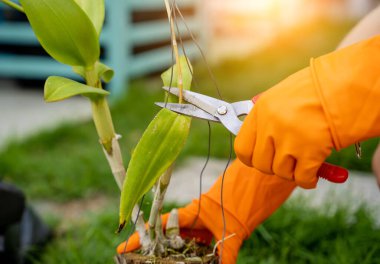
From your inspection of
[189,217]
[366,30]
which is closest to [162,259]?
[189,217]

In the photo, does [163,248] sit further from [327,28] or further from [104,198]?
[327,28]

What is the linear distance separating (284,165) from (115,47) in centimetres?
247

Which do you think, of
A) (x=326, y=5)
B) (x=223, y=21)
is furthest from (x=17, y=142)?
(x=326, y=5)

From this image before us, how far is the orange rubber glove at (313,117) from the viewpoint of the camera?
29.0 inches

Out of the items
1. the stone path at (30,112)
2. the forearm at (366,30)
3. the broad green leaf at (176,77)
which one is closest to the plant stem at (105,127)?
the broad green leaf at (176,77)

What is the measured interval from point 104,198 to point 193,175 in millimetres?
368

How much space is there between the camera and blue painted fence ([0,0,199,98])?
3.10 metres

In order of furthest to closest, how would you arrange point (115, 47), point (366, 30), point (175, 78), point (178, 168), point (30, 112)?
point (115, 47), point (30, 112), point (178, 168), point (366, 30), point (175, 78)

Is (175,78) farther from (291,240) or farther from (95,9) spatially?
(291,240)

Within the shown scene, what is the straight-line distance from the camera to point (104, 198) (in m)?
1.87

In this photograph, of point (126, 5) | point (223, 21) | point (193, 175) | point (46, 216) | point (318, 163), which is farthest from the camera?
point (223, 21)

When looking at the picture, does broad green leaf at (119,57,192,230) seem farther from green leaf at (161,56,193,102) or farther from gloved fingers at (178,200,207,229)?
gloved fingers at (178,200,207,229)

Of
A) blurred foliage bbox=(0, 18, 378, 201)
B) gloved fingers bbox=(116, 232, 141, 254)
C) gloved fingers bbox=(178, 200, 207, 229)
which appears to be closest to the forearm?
gloved fingers bbox=(178, 200, 207, 229)

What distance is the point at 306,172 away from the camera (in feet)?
2.44
